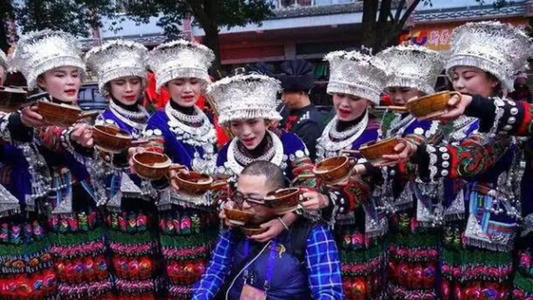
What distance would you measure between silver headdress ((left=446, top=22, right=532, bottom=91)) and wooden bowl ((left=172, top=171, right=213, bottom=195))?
131 centimetres

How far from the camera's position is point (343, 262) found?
295 centimetres

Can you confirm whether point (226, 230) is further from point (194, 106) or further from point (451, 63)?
point (451, 63)

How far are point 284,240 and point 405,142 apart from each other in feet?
2.28

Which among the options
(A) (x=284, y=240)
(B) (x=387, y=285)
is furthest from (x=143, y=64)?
(B) (x=387, y=285)

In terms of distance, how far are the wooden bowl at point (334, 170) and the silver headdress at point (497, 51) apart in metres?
0.72

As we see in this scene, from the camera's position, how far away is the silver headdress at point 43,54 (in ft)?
10.2

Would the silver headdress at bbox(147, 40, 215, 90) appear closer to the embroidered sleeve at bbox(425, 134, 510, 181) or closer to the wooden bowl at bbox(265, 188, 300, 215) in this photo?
the wooden bowl at bbox(265, 188, 300, 215)

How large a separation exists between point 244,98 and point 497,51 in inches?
48.3

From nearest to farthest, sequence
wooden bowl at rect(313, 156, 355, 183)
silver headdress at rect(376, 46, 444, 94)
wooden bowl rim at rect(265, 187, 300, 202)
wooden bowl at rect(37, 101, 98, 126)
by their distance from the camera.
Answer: wooden bowl rim at rect(265, 187, 300, 202), wooden bowl at rect(313, 156, 355, 183), wooden bowl at rect(37, 101, 98, 126), silver headdress at rect(376, 46, 444, 94)

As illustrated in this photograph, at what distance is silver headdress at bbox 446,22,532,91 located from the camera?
2.37 m

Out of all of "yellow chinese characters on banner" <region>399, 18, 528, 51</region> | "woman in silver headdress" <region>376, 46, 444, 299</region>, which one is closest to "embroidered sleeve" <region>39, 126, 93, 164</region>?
"woman in silver headdress" <region>376, 46, 444, 299</region>

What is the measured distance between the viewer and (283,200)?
219 centimetres

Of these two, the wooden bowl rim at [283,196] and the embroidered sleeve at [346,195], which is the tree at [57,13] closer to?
the embroidered sleeve at [346,195]

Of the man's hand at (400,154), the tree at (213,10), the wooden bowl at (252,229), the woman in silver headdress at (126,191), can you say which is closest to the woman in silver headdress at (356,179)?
the man's hand at (400,154)
